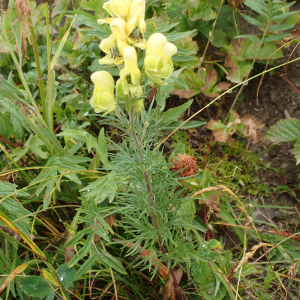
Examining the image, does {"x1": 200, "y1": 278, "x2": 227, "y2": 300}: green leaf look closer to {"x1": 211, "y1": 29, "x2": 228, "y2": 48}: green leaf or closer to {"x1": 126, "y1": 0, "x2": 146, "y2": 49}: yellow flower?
{"x1": 126, "y1": 0, "x2": 146, "y2": 49}: yellow flower

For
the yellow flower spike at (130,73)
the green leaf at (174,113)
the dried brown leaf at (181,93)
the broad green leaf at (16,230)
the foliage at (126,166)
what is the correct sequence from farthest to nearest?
1. the dried brown leaf at (181,93)
2. the green leaf at (174,113)
3. the broad green leaf at (16,230)
4. the foliage at (126,166)
5. the yellow flower spike at (130,73)

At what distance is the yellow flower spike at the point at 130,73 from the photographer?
0.89 meters

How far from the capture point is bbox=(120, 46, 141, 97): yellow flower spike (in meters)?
0.89

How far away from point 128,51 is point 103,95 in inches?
6.2

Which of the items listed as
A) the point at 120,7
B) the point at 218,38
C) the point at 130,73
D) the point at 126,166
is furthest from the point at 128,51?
the point at 218,38

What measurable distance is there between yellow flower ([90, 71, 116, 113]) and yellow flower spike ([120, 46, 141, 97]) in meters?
0.07

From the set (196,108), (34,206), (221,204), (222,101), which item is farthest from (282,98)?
(34,206)

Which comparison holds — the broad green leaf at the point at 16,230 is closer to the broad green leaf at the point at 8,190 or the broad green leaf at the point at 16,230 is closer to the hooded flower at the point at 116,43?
the broad green leaf at the point at 8,190

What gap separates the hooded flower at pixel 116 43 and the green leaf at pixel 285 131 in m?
1.52

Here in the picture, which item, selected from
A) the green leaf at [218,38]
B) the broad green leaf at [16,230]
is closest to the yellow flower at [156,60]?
the broad green leaf at [16,230]

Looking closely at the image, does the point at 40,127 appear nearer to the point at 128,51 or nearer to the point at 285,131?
the point at 128,51

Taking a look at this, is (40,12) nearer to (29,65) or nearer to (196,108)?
(29,65)

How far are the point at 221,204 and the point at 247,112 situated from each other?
3.18ft

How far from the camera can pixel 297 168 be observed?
2279 mm
